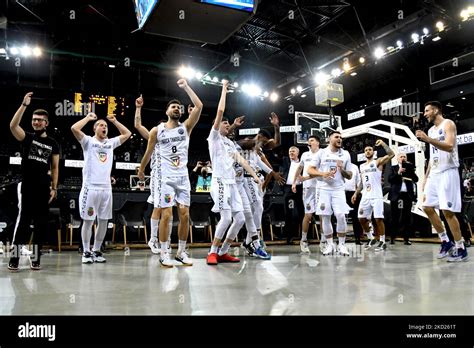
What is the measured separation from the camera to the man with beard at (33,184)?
4668 mm

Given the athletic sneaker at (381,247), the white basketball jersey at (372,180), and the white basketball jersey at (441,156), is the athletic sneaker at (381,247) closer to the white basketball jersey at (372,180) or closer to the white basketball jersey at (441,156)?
the white basketball jersey at (372,180)

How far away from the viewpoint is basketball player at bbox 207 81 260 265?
5.11 meters

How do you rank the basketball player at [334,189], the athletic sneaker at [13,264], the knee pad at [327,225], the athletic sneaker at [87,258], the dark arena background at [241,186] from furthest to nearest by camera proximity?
the knee pad at [327,225] < the basketball player at [334,189] < the athletic sneaker at [87,258] < the athletic sneaker at [13,264] < the dark arena background at [241,186]

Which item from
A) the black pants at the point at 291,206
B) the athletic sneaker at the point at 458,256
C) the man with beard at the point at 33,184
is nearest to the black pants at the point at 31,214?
the man with beard at the point at 33,184

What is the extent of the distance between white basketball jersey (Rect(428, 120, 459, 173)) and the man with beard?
17.0 feet

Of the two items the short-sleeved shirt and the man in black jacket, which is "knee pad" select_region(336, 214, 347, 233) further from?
the short-sleeved shirt

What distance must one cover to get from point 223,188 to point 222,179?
0.44 ft

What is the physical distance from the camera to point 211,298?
2.83m

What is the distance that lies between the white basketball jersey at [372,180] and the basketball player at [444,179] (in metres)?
2.30

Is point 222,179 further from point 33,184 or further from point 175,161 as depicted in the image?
point 33,184

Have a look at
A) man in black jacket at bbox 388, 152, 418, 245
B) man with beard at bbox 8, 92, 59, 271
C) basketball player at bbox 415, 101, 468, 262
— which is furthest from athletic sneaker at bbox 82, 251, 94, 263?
man in black jacket at bbox 388, 152, 418, 245

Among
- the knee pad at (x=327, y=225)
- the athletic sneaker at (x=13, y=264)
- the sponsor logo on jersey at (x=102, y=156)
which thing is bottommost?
the athletic sneaker at (x=13, y=264)

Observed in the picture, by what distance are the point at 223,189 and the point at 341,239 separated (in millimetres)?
2525
